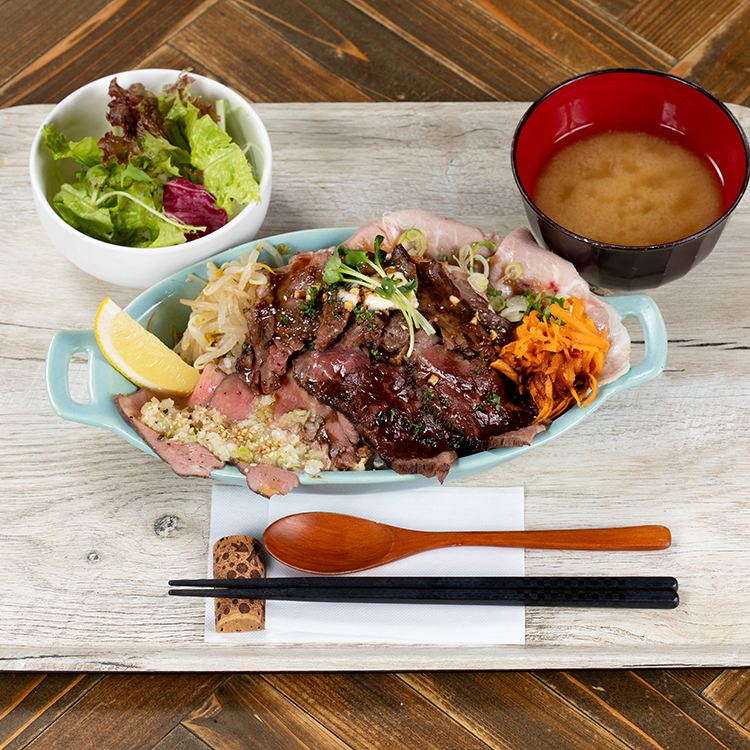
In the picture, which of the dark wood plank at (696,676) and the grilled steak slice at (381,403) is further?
the dark wood plank at (696,676)

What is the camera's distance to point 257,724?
2.34m

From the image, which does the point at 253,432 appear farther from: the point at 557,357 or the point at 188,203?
the point at 557,357

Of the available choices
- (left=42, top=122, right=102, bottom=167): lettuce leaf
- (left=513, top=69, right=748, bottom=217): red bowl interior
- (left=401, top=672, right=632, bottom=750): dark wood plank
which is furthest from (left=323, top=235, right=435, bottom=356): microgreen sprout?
(left=401, top=672, right=632, bottom=750): dark wood plank

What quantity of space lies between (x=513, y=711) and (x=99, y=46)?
328 cm

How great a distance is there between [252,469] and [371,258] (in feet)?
2.43

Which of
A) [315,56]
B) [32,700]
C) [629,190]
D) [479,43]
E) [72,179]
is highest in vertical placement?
[629,190]

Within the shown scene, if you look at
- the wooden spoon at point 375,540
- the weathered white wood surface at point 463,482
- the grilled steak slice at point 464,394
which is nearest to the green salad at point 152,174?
the weathered white wood surface at point 463,482

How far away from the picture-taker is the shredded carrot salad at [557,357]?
2.19 m

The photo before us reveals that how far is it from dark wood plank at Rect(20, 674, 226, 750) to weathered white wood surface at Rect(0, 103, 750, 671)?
0.21m

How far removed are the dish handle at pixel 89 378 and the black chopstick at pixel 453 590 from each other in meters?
0.54

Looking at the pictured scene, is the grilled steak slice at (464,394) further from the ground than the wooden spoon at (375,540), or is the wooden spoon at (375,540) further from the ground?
the grilled steak slice at (464,394)

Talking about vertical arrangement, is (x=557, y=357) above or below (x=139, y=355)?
above

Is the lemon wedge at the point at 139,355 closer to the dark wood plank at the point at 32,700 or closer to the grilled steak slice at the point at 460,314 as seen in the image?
the grilled steak slice at the point at 460,314

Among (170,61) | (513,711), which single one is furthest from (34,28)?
(513,711)
